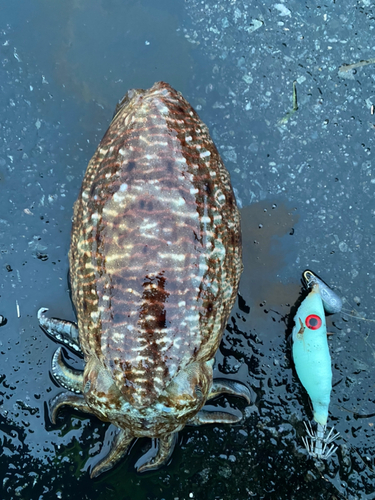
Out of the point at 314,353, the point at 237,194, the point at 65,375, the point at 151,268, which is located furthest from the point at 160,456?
the point at 237,194

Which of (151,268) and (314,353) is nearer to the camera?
(151,268)

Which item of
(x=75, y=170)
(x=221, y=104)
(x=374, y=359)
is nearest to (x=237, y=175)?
(x=221, y=104)

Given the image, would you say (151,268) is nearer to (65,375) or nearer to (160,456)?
(65,375)

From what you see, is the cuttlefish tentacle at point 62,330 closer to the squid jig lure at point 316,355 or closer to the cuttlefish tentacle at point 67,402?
the cuttlefish tentacle at point 67,402

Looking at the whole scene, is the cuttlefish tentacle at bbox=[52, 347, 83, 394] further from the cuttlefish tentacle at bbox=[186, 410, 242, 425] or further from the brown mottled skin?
the cuttlefish tentacle at bbox=[186, 410, 242, 425]

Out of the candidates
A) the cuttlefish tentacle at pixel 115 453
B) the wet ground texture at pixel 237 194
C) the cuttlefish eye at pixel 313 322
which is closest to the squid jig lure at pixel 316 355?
the cuttlefish eye at pixel 313 322

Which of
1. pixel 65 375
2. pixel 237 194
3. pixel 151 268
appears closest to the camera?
pixel 151 268

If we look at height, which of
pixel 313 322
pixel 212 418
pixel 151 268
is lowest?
pixel 212 418
